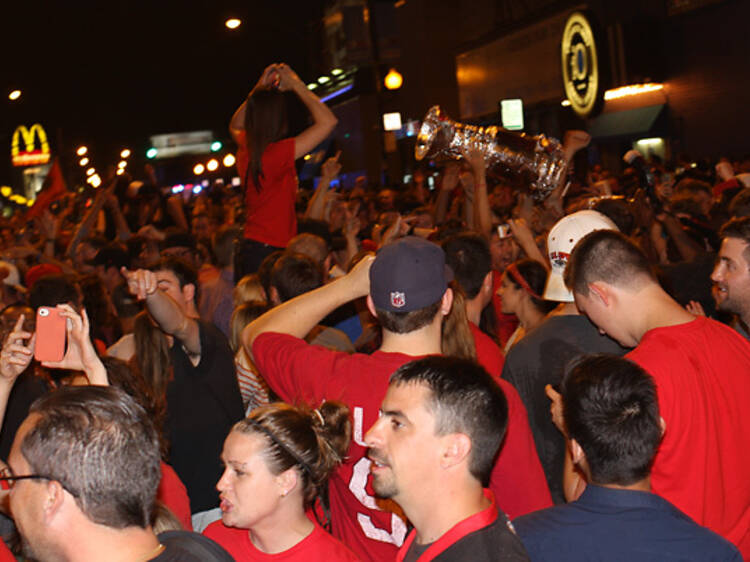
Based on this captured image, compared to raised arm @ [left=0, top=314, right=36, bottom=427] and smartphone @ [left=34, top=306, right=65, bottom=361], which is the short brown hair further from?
raised arm @ [left=0, top=314, right=36, bottom=427]

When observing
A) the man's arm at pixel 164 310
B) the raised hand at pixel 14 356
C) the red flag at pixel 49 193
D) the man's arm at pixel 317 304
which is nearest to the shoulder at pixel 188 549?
the man's arm at pixel 317 304

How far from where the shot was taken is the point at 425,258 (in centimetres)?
333

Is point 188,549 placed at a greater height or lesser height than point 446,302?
lesser

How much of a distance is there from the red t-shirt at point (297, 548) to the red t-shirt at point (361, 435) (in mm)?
187

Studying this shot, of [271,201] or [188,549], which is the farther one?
[271,201]

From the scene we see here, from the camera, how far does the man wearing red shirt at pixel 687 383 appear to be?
329cm

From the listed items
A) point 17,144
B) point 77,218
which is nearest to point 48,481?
point 77,218

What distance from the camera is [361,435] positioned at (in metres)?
3.35

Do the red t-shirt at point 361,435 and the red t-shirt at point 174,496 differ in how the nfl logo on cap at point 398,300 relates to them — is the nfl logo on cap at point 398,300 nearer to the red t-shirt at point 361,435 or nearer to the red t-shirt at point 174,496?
the red t-shirt at point 361,435

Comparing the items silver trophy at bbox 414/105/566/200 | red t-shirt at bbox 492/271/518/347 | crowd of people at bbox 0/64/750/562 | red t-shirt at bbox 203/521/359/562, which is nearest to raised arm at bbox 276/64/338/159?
silver trophy at bbox 414/105/566/200

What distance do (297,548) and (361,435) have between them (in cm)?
50

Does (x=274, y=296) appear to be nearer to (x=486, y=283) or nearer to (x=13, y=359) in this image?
(x=486, y=283)

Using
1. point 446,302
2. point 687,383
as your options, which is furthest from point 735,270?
point 446,302

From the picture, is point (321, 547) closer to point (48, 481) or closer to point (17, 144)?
point (48, 481)
